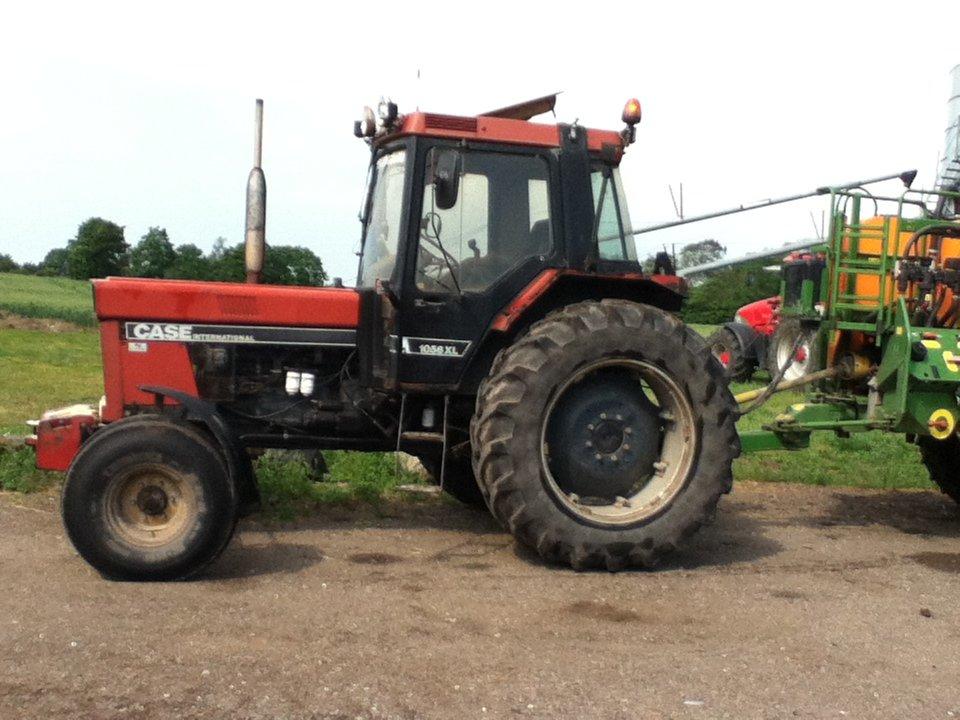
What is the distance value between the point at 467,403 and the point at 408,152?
1484mm

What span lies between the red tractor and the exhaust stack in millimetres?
12

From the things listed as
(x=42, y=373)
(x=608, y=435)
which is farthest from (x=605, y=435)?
(x=42, y=373)

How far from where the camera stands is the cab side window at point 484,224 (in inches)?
236

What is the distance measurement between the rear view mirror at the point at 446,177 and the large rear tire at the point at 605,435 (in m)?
0.85

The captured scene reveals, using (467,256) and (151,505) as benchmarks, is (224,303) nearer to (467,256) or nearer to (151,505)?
(151,505)

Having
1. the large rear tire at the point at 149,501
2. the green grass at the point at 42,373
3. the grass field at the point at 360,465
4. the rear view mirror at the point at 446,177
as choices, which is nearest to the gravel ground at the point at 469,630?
the large rear tire at the point at 149,501

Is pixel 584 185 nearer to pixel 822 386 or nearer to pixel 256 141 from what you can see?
pixel 256 141

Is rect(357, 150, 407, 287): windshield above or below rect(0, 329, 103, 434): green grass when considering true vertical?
above

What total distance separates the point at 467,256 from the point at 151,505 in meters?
2.17

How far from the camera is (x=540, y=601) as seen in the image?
5293 mm

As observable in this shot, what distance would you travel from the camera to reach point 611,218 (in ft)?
20.7

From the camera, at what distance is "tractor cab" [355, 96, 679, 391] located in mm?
5992

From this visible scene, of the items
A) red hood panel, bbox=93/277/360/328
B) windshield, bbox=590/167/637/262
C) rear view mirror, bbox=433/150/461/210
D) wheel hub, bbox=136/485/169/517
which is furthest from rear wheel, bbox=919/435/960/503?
wheel hub, bbox=136/485/169/517

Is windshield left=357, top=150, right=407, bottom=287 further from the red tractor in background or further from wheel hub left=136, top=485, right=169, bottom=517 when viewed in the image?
the red tractor in background
